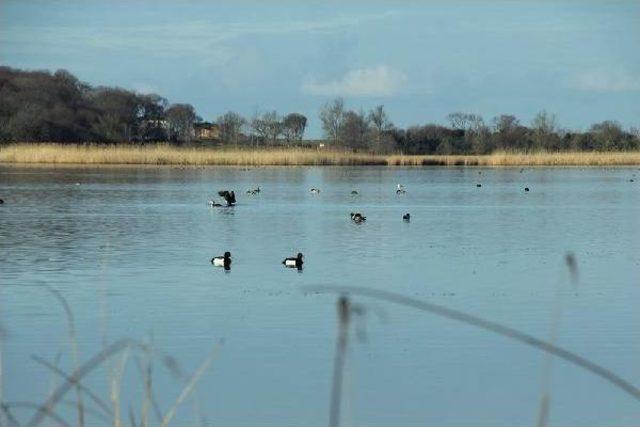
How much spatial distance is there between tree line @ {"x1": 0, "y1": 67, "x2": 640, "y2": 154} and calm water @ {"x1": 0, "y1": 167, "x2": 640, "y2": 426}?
39885 millimetres

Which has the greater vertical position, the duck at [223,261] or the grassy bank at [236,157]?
the duck at [223,261]

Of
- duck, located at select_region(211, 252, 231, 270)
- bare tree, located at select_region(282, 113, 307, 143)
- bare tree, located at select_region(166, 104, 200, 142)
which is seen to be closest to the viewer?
duck, located at select_region(211, 252, 231, 270)

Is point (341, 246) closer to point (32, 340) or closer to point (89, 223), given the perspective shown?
point (89, 223)

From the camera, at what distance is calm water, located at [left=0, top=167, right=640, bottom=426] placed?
5.58 meters

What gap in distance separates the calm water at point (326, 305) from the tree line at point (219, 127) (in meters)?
39.9

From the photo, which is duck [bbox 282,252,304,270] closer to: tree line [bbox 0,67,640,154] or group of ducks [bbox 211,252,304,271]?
group of ducks [bbox 211,252,304,271]

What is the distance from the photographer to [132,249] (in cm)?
1324

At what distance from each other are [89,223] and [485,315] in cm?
1015

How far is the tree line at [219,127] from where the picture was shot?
59.8m

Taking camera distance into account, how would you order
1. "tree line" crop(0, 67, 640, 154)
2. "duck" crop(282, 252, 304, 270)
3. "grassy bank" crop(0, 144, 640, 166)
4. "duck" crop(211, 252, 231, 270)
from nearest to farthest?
"duck" crop(282, 252, 304, 270) → "duck" crop(211, 252, 231, 270) → "grassy bank" crop(0, 144, 640, 166) → "tree line" crop(0, 67, 640, 154)

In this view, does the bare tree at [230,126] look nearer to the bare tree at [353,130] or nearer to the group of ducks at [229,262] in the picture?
the bare tree at [353,130]

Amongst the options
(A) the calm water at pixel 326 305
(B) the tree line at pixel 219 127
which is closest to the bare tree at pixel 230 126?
(B) the tree line at pixel 219 127

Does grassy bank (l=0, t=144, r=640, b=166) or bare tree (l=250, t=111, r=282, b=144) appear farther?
bare tree (l=250, t=111, r=282, b=144)

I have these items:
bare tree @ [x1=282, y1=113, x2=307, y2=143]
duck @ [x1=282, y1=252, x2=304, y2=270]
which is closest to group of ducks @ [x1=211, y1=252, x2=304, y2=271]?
duck @ [x1=282, y1=252, x2=304, y2=270]
